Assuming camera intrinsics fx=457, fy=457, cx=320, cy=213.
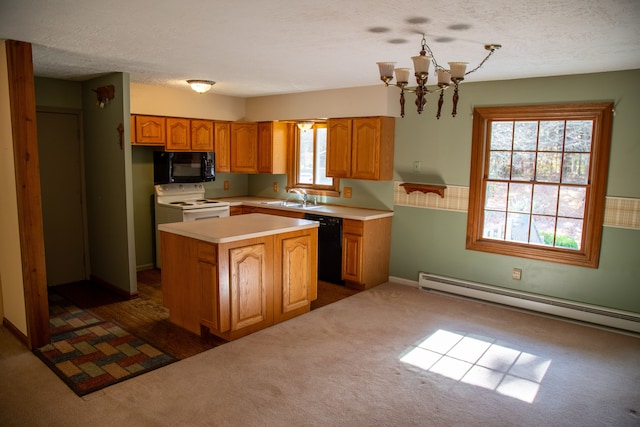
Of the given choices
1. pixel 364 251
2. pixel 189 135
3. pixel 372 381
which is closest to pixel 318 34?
pixel 372 381

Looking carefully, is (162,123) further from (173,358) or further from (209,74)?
(173,358)

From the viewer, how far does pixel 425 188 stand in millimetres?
5055

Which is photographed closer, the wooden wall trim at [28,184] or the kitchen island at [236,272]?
the wooden wall trim at [28,184]

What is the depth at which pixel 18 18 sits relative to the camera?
8.78 ft

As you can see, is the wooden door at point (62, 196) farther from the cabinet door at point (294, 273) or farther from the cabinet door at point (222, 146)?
the cabinet door at point (294, 273)

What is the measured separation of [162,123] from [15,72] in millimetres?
2262

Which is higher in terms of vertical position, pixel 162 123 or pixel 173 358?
pixel 162 123

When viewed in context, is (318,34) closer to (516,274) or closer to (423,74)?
(423,74)

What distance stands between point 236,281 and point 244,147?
10.6 feet

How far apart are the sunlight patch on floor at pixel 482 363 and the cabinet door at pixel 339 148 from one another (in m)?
2.37

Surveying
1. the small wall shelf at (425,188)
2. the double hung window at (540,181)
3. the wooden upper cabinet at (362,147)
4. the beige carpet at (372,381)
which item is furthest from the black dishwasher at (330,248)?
the double hung window at (540,181)

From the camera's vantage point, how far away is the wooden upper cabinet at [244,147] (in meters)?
6.41

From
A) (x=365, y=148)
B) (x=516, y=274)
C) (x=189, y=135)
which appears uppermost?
(x=189, y=135)

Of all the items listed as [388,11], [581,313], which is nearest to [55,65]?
[388,11]
